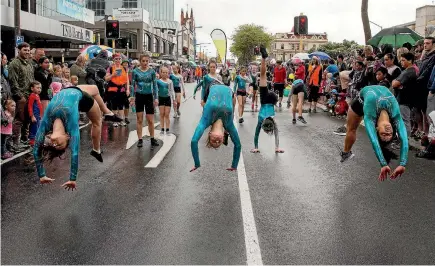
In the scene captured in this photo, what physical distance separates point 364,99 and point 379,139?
1.98ft

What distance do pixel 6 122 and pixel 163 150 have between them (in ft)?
10.4

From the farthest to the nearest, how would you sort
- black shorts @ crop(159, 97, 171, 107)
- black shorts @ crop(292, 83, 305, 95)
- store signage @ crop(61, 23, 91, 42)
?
store signage @ crop(61, 23, 91, 42) → black shorts @ crop(292, 83, 305, 95) → black shorts @ crop(159, 97, 171, 107)

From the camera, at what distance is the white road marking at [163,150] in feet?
29.7

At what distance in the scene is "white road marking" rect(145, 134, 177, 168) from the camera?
904 centimetres

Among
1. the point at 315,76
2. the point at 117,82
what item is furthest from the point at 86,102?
the point at 315,76

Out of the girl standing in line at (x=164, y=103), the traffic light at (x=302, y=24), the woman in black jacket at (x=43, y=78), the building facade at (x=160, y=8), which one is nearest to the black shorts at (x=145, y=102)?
the girl standing in line at (x=164, y=103)

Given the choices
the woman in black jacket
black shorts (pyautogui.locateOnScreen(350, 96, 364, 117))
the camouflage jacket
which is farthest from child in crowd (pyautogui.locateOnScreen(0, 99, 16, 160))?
→ black shorts (pyautogui.locateOnScreen(350, 96, 364, 117))

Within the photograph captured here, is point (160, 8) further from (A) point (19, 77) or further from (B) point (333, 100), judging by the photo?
(A) point (19, 77)

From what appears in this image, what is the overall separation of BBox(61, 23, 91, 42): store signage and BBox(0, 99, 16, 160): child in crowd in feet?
78.9

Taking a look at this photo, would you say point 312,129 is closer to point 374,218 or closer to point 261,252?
point 374,218

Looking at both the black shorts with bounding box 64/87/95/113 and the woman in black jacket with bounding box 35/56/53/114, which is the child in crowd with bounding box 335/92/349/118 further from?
the black shorts with bounding box 64/87/95/113

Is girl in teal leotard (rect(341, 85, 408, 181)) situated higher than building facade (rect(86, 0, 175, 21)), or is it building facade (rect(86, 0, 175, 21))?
building facade (rect(86, 0, 175, 21))

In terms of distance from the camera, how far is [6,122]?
29.7 feet

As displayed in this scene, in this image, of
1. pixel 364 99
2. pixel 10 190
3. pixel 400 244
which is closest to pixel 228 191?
pixel 364 99
